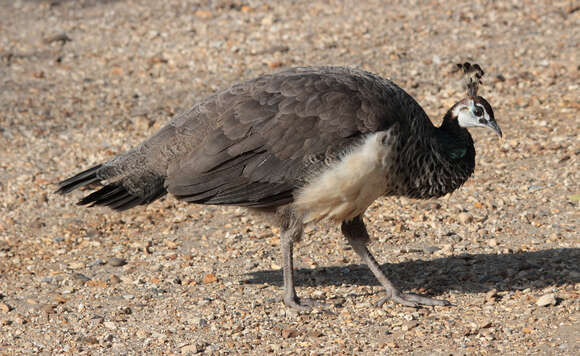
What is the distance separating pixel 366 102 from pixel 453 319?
1.47 m

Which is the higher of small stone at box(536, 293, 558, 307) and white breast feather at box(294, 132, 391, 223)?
white breast feather at box(294, 132, 391, 223)

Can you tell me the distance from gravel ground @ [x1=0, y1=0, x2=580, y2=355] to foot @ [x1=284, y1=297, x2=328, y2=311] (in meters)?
0.06

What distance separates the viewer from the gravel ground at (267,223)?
206 inches

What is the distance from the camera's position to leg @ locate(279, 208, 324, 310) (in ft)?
17.9

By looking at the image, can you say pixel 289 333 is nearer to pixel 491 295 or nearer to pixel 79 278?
pixel 491 295

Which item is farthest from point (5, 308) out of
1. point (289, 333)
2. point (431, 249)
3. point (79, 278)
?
point (431, 249)

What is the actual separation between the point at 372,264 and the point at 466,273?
705 millimetres

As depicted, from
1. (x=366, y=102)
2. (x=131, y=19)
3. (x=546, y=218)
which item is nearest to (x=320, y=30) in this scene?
(x=131, y=19)

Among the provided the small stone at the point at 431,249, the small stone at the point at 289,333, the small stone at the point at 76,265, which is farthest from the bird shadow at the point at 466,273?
the small stone at the point at 76,265

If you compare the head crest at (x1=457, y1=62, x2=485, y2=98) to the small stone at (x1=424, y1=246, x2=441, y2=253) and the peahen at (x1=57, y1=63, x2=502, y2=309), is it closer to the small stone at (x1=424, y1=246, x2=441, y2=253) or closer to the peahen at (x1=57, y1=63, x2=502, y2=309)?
the peahen at (x1=57, y1=63, x2=502, y2=309)

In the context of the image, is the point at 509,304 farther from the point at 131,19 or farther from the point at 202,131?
the point at 131,19

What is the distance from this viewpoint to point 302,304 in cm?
558

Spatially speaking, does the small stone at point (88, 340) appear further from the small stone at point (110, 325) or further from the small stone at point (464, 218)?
the small stone at point (464, 218)

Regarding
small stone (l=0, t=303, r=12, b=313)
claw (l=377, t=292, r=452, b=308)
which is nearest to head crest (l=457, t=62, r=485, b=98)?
claw (l=377, t=292, r=452, b=308)
